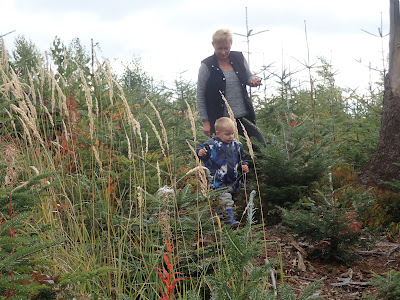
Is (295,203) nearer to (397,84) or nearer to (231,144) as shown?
(231,144)

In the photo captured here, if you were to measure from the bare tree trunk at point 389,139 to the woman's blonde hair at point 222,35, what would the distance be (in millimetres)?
2126

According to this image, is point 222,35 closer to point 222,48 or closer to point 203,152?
point 222,48

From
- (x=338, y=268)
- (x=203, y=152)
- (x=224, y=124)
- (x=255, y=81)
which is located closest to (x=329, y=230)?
(x=338, y=268)

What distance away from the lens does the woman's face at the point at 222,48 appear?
21.2 feet

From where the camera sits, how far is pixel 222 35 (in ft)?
20.9

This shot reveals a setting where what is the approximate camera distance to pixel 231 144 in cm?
560

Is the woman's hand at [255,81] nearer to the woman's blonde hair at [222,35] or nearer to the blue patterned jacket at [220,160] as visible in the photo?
the woman's blonde hair at [222,35]

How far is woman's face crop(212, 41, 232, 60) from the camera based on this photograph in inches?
255

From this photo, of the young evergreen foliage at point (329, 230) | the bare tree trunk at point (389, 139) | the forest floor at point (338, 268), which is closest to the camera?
the forest floor at point (338, 268)

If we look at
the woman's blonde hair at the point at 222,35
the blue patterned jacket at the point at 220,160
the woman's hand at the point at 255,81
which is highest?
the woman's blonde hair at the point at 222,35

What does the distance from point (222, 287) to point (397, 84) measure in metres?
5.07

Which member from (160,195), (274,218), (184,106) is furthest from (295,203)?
(184,106)

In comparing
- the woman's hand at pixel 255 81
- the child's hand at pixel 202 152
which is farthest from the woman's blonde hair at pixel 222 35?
the child's hand at pixel 202 152

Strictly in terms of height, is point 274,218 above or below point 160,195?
below
